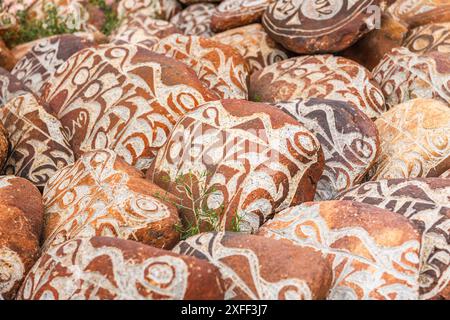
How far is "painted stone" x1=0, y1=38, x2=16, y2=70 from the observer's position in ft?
17.0

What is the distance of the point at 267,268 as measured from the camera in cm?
245

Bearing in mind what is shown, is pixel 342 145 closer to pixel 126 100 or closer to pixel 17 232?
pixel 126 100

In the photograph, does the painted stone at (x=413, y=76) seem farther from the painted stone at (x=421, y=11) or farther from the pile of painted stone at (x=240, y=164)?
the painted stone at (x=421, y=11)

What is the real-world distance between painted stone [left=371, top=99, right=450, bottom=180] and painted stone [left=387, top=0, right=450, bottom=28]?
1.51 m

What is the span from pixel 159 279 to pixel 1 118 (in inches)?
80.8

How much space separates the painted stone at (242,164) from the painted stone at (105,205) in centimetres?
19

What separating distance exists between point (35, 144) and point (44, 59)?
4.33 feet

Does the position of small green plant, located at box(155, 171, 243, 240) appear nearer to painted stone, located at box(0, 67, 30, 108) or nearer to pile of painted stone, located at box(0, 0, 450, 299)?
pile of painted stone, located at box(0, 0, 450, 299)

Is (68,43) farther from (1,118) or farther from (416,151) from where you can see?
(416,151)

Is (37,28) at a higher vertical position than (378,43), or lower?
higher

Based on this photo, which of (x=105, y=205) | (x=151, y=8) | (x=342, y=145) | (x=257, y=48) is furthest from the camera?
(x=151, y=8)

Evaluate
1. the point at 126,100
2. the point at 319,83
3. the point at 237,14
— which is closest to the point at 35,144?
the point at 126,100

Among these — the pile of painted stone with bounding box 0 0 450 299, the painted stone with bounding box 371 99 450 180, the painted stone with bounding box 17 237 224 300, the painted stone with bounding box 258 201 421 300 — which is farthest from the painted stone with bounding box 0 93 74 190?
the painted stone with bounding box 371 99 450 180

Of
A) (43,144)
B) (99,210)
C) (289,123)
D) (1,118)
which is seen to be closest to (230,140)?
(289,123)
